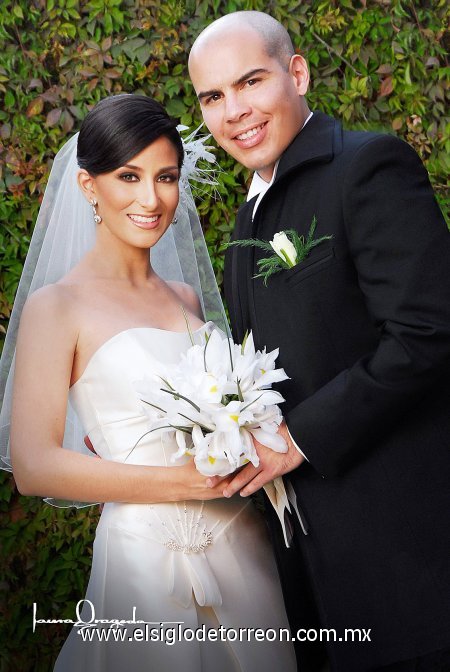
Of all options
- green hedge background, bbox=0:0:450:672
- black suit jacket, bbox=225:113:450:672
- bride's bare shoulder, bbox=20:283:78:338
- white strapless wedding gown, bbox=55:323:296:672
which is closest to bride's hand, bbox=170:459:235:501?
white strapless wedding gown, bbox=55:323:296:672

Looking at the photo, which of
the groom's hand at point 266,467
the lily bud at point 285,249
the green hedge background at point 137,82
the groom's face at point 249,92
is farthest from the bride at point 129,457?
the green hedge background at point 137,82

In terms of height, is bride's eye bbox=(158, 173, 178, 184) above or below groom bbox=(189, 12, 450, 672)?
above

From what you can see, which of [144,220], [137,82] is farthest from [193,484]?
[137,82]

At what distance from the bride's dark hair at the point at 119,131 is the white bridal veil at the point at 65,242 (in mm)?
234

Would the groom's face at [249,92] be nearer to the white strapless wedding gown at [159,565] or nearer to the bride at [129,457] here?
the bride at [129,457]

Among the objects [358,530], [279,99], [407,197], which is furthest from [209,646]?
[279,99]

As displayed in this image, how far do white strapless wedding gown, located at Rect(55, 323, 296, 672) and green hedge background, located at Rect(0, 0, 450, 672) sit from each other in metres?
1.68

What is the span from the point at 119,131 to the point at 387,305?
44.3 inches

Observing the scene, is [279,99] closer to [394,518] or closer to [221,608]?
[394,518]

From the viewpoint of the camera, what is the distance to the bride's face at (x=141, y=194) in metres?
2.99

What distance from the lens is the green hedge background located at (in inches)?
171

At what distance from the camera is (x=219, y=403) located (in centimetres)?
238

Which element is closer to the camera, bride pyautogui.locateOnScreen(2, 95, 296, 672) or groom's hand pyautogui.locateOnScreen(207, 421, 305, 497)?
groom's hand pyautogui.locateOnScreen(207, 421, 305, 497)

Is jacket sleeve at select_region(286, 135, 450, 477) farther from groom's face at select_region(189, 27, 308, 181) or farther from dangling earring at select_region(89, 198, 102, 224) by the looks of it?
dangling earring at select_region(89, 198, 102, 224)
